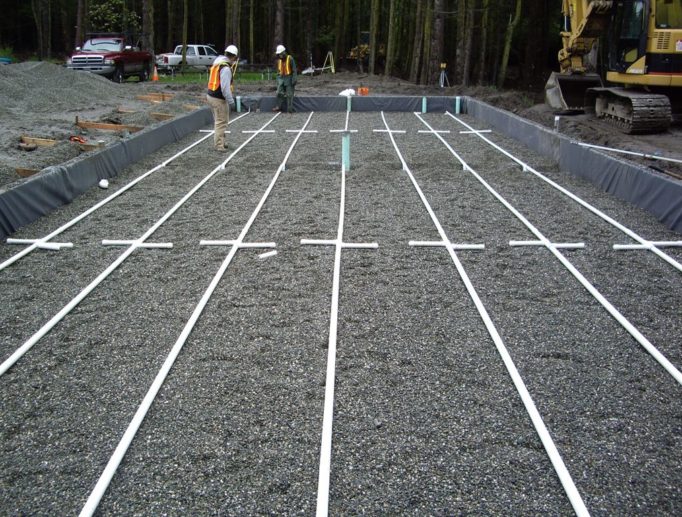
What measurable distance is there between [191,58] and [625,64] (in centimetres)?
2490

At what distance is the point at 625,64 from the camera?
498 inches

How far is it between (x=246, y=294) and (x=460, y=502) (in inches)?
106

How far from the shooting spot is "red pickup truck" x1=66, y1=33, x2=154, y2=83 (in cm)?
2203

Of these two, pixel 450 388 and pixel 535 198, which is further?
pixel 535 198

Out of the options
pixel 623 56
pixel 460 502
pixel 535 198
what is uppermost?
pixel 623 56

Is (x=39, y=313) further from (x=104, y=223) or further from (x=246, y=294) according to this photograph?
(x=104, y=223)

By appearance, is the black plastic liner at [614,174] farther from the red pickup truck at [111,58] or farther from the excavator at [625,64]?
the red pickup truck at [111,58]

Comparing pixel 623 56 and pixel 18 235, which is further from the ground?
pixel 623 56

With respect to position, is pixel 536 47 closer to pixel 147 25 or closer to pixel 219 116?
pixel 147 25

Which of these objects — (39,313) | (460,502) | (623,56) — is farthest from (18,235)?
(623,56)

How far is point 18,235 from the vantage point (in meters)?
6.40

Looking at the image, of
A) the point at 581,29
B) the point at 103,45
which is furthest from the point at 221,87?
the point at 103,45

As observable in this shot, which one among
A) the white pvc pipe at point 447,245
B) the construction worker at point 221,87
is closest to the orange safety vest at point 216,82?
the construction worker at point 221,87

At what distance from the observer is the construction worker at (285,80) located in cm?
1562
